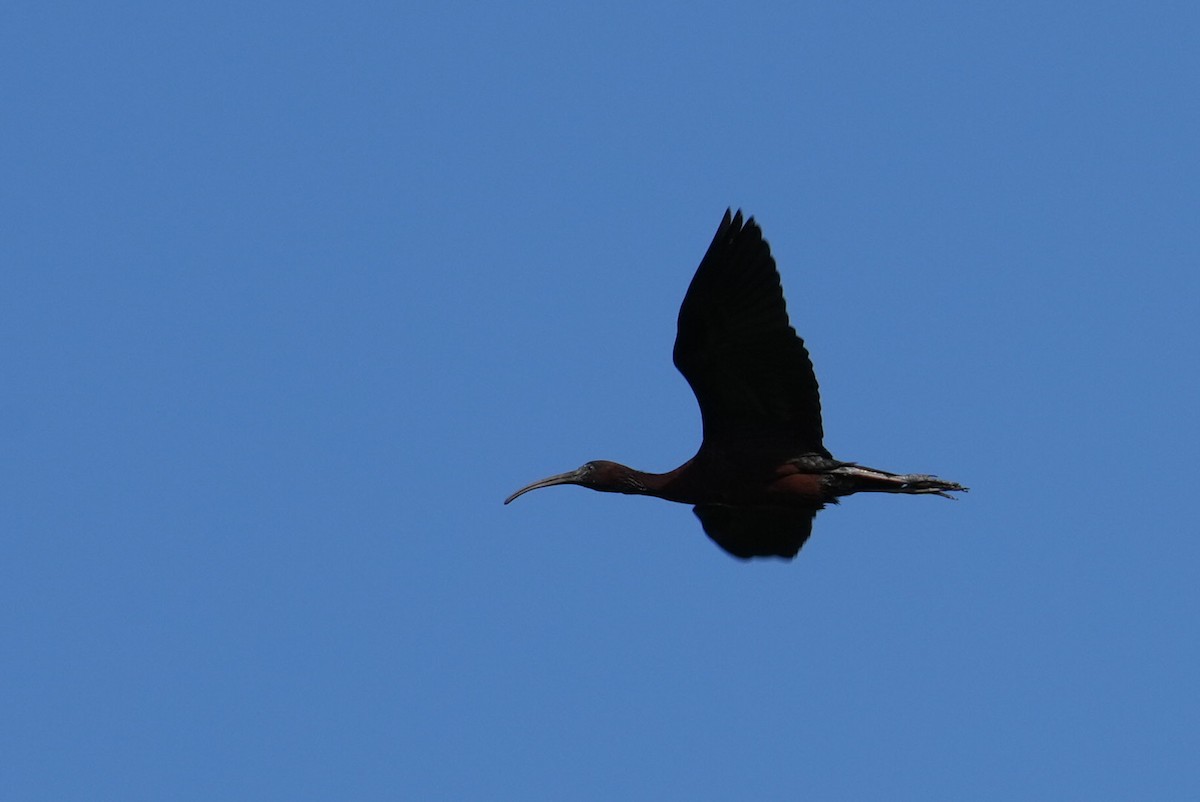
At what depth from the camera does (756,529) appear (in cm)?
1883

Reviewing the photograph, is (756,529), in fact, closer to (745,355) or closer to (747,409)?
(747,409)

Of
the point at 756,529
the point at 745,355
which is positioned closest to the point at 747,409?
the point at 745,355

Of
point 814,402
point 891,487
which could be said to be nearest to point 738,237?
point 814,402

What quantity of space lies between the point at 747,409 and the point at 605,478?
1.76 m

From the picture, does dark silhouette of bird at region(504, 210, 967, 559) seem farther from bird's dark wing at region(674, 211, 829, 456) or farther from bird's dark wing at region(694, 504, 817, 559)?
bird's dark wing at region(694, 504, 817, 559)

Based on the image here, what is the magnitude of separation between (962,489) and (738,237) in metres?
3.43

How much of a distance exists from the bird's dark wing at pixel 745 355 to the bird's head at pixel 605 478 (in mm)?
939

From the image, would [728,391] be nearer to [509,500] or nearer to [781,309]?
[781,309]

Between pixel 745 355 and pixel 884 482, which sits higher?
pixel 745 355

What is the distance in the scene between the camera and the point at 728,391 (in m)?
17.0

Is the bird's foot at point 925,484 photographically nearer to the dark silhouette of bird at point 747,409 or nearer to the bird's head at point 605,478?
the dark silhouette of bird at point 747,409

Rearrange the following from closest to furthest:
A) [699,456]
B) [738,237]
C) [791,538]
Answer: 1. [738,237]
2. [699,456]
3. [791,538]

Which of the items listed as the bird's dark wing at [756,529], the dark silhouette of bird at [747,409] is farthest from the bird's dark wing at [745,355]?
the bird's dark wing at [756,529]

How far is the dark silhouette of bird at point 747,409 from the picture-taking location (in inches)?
638
